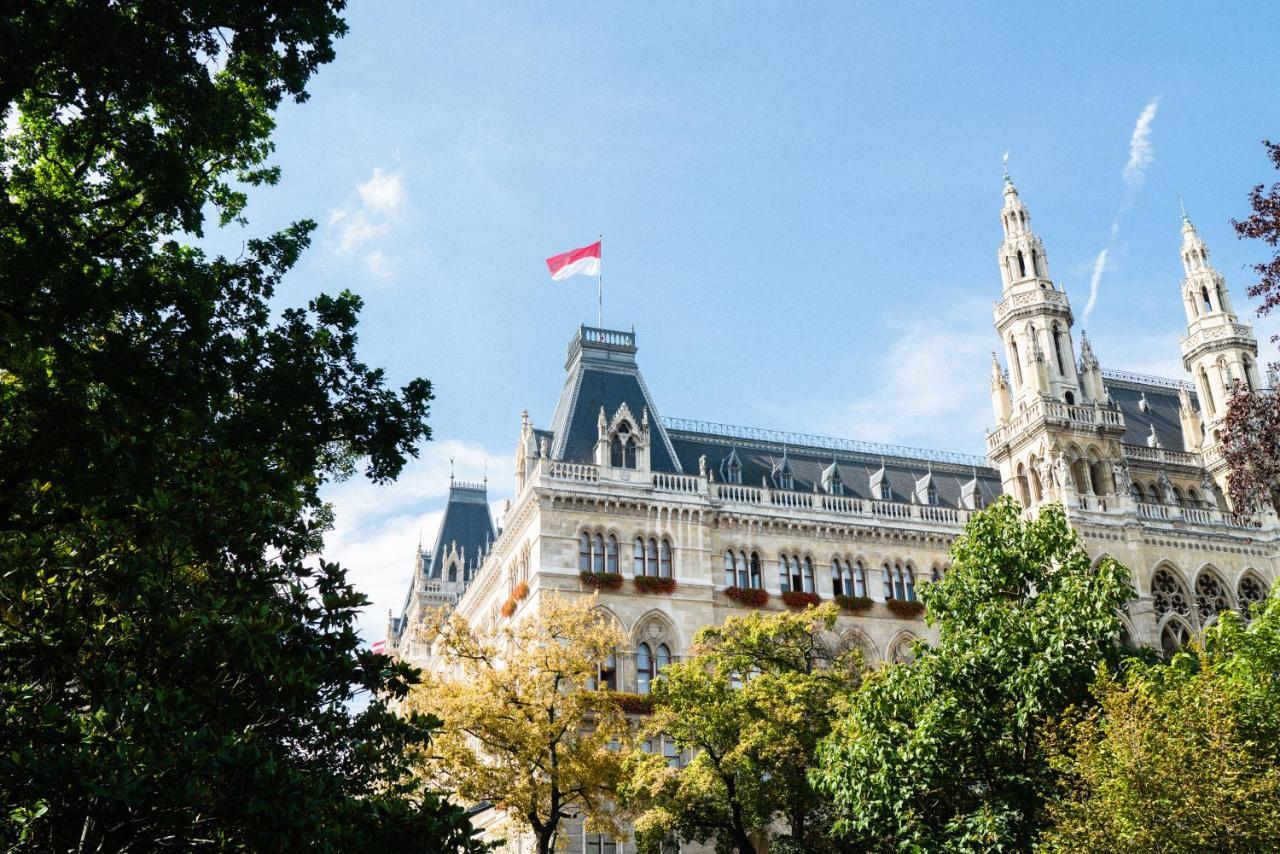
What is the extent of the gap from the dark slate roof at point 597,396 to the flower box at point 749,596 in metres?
5.82

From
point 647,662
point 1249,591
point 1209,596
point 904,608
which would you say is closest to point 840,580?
point 904,608

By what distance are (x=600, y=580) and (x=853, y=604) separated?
36.0ft

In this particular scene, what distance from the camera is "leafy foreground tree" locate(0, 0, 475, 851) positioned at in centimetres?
1120

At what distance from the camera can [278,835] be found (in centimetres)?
1123

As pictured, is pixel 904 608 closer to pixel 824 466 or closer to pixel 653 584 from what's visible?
pixel 824 466

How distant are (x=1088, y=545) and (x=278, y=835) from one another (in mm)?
44443

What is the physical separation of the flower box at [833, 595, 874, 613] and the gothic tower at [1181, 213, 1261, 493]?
21468 millimetres

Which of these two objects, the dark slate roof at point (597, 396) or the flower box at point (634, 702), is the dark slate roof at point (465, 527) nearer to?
the dark slate roof at point (597, 396)

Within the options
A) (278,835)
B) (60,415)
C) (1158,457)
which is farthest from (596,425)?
(278,835)

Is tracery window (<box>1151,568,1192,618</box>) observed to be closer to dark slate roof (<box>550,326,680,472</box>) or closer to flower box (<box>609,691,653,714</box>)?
dark slate roof (<box>550,326,680,472</box>)

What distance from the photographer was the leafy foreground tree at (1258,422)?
699 inches

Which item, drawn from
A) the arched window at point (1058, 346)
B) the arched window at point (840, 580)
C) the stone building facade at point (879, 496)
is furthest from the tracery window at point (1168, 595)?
the arched window at point (840, 580)

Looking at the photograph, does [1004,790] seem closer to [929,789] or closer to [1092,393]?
[929,789]

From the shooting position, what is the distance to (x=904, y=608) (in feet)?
154
